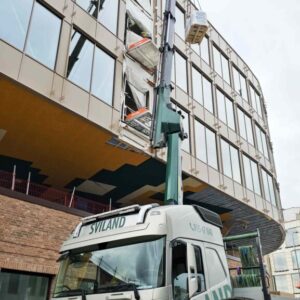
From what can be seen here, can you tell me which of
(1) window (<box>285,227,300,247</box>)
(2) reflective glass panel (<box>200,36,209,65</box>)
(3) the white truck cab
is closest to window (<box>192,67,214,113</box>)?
(2) reflective glass panel (<box>200,36,209,65</box>)

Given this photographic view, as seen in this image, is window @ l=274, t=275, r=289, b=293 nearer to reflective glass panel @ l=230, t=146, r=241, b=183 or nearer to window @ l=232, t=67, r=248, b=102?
window @ l=232, t=67, r=248, b=102

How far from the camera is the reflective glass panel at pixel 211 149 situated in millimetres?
20719

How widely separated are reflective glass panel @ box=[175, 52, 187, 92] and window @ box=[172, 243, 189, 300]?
16.0 metres

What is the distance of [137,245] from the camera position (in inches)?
212

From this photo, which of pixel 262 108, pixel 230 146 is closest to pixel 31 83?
pixel 230 146

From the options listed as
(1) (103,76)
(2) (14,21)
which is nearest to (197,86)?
(1) (103,76)

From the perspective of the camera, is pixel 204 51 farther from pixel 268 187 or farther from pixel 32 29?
pixel 32 29

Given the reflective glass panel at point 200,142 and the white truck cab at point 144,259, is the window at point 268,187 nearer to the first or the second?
the reflective glass panel at point 200,142

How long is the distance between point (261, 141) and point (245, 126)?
279 centimetres

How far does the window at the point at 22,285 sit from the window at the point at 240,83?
20275mm

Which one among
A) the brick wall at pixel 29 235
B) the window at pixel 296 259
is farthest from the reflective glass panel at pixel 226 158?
the window at pixel 296 259

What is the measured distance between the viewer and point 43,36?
539 inches

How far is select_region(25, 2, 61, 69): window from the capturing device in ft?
43.1

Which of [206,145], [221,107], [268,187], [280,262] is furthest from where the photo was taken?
[280,262]
